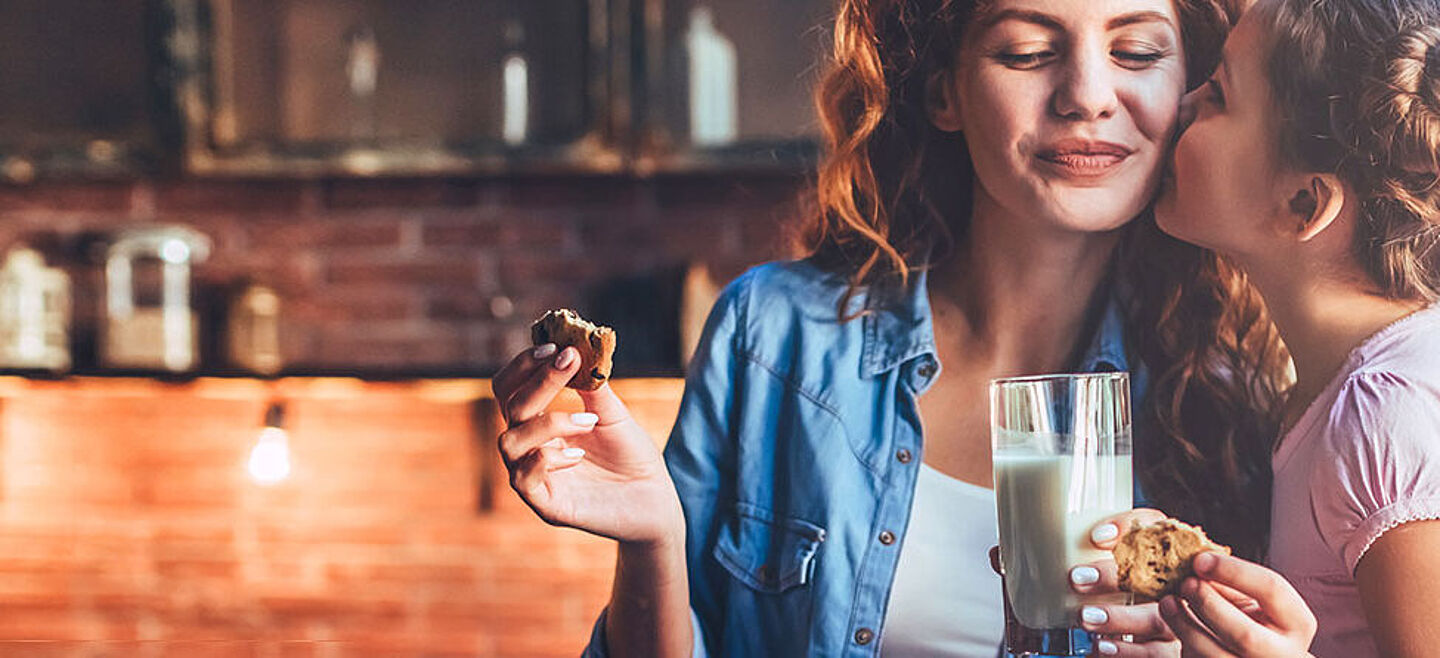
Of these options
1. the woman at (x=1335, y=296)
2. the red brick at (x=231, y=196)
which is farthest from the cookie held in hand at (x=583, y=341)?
the red brick at (x=231, y=196)

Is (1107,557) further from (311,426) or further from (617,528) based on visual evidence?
(311,426)

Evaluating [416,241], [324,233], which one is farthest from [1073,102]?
[324,233]

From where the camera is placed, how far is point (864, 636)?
1.09m

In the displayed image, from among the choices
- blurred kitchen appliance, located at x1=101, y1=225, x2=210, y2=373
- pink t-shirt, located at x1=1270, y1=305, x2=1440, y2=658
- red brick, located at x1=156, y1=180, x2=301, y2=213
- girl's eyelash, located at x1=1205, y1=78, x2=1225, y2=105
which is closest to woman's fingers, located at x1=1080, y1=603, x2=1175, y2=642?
pink t-shirt, located at x1=1270, y1=305, x2=1440, y2=658

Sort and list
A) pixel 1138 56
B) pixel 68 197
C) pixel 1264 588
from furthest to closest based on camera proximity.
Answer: pixel 68 197 → pixel 1138 56 → pixel 1264 588

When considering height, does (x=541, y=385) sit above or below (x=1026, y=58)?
below

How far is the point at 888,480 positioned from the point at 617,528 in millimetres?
254

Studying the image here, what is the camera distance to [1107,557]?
863mm

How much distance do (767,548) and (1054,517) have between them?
33cm

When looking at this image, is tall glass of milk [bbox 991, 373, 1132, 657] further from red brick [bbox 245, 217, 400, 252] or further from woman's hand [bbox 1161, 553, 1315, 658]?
red brick [bbox 245, 217, 400, 252]

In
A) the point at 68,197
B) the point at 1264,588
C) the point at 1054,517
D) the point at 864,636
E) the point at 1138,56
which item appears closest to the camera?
the point at 1264,588

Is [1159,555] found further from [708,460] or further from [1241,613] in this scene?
[708,460]

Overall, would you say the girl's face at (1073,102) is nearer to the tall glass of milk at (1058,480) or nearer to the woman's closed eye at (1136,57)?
the woman's closed eye at (1136,57)

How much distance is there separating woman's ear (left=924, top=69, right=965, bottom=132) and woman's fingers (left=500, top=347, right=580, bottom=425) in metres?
0.43
